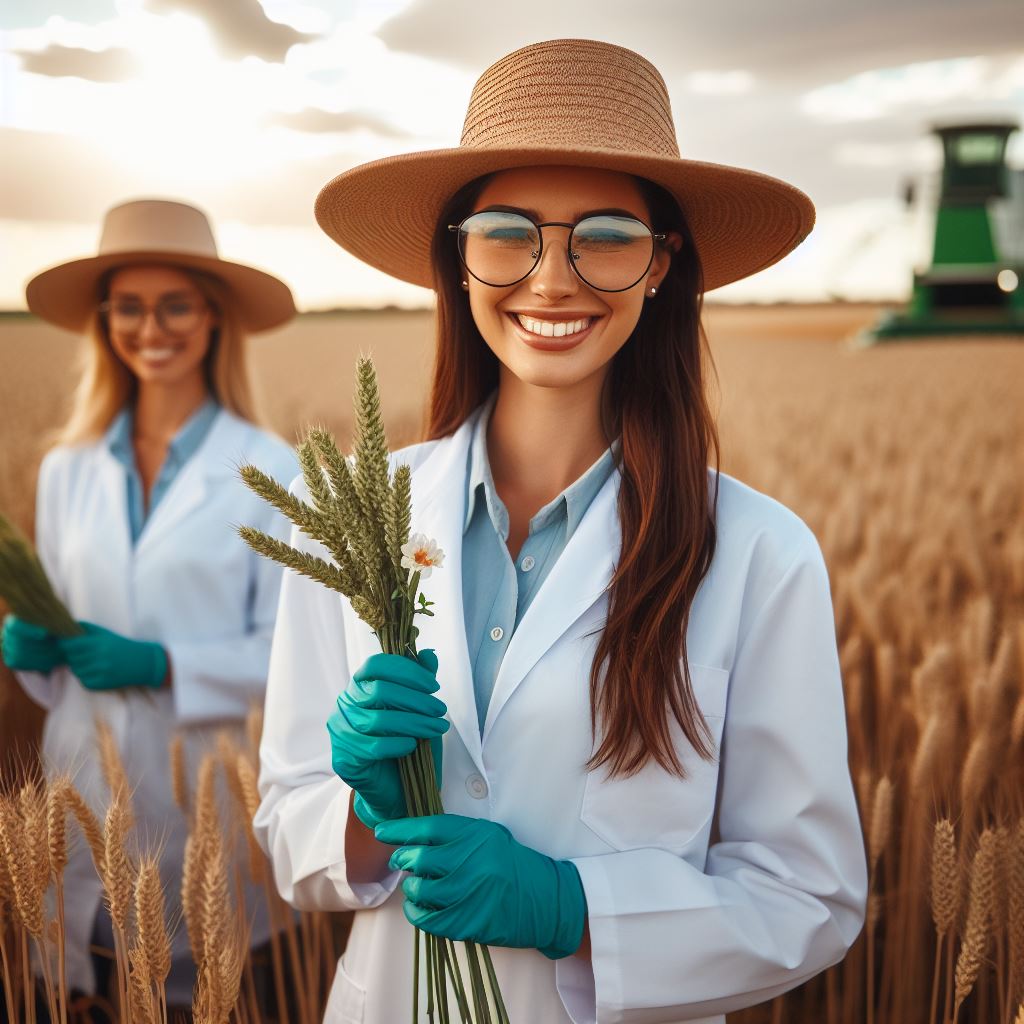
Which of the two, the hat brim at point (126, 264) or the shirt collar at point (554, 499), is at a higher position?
the hat brim at point (126, 264)

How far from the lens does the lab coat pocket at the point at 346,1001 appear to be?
1.46 metres

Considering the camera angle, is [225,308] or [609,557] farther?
[225,308]

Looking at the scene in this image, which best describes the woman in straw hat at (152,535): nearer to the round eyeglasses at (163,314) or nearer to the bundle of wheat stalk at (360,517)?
the round eyeglasses at (163,314)

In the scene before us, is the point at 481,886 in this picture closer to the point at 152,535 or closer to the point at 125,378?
the point at 152,535

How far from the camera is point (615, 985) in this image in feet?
4.25

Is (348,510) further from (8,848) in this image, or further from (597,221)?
(8,848)

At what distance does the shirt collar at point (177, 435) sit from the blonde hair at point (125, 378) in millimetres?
44

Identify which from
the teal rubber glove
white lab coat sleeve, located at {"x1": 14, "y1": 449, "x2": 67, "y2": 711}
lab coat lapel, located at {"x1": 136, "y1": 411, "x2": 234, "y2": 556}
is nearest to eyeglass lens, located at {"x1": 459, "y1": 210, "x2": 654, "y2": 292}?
the teal rubber glove

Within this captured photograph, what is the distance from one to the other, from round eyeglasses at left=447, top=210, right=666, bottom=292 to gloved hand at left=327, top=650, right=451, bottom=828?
21.6 inches

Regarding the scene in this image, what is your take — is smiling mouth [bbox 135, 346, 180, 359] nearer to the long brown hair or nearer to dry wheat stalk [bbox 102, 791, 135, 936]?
the long brown hair

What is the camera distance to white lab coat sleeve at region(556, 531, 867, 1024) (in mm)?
1303

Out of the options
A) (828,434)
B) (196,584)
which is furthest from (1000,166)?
(196,584)

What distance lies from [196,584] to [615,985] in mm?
1674

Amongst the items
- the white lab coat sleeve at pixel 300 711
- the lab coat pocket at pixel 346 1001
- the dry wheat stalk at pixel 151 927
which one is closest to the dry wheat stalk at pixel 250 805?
the white lab coat sleeve at pixel 300 711
